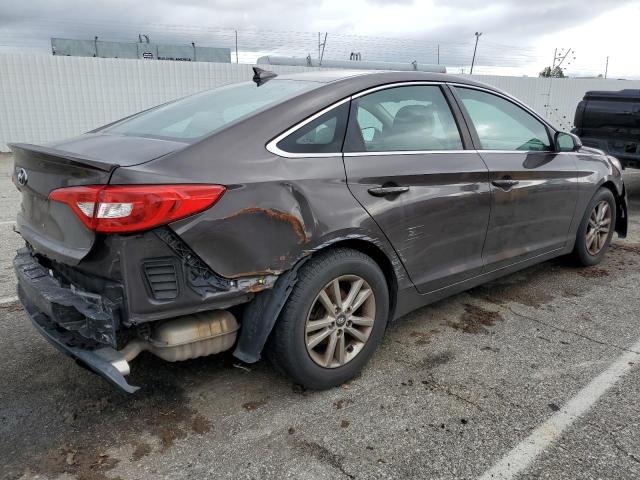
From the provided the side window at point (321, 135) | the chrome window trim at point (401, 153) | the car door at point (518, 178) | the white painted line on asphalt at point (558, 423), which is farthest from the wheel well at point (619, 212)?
the side window at point (321, 135)

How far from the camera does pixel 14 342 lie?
336 centimetres

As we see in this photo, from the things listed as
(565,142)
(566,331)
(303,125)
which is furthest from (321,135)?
(565,142)

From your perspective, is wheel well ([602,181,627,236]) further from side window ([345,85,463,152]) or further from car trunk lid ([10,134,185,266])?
car trunk lid ([10,134,185,266])

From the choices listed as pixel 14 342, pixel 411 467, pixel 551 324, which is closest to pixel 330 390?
pixel 411 467

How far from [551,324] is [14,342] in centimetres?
357

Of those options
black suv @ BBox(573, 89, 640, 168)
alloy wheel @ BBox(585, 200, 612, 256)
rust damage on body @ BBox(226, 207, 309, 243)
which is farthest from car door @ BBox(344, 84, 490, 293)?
black suv @ BBox(573, 89, 640, 168)

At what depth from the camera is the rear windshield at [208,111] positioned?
8.78ft

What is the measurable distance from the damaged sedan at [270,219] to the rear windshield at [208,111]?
2 cm

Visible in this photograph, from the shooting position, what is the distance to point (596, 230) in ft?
15.8

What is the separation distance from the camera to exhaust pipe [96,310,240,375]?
2.34 metres

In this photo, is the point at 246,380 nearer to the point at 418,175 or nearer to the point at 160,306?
the point at 160,306

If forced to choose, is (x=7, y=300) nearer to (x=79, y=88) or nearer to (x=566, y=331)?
(x=566, y=331)

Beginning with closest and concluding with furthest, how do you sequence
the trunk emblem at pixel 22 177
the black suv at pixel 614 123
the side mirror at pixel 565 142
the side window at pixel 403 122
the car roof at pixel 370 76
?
the trunk emblem at pixel 22 177 < the side window at pixel 403 122 < the car roof at pixel 370 76 < the side mirror at pixel 565 142 < the black suv at pixel 614 123

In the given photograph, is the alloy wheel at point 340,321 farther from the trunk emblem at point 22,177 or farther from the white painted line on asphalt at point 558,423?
the trunk emblem at point 22,177
